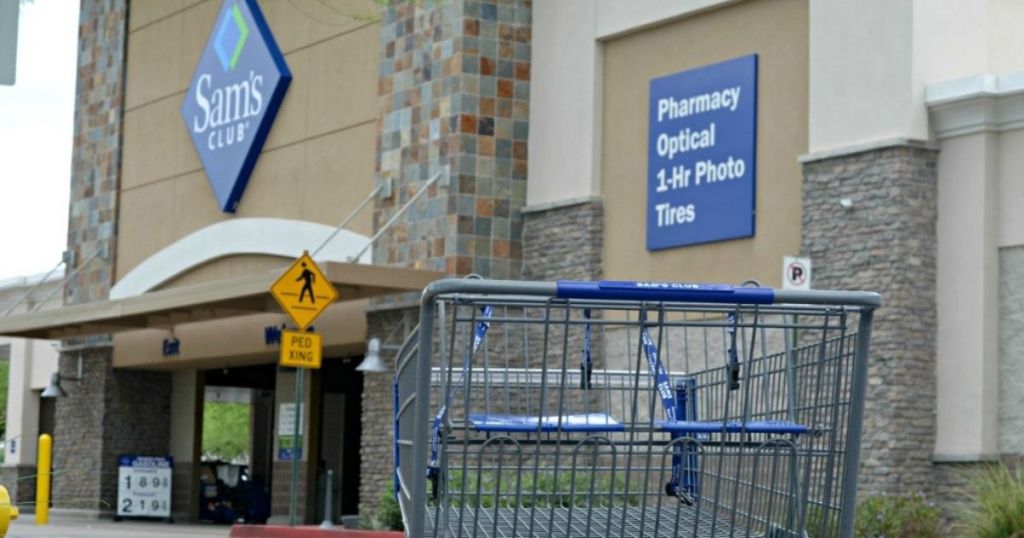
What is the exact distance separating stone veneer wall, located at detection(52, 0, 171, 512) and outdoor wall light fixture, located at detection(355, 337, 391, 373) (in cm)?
982

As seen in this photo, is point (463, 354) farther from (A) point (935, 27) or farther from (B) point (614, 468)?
(A) point (935, 27)

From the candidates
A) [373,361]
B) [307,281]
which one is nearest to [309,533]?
[307,281]

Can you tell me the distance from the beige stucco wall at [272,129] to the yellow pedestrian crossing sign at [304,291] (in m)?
5.64

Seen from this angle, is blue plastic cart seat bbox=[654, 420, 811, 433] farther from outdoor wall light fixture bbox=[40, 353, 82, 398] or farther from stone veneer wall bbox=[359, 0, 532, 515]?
outdoor wall light fixture bbox=[40, 353, 82, 398]

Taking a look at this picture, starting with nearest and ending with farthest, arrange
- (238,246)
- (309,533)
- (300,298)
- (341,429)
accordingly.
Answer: (300,298), (309,533), (238,246), (341,429)

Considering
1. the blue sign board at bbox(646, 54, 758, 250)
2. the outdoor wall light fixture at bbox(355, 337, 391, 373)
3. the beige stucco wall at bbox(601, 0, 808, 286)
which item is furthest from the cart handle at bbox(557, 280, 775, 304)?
the outdoor wall light fixture at bbox(355, 337, 391, 373)

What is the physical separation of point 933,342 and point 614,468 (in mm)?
15571

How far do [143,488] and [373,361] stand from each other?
9711mm

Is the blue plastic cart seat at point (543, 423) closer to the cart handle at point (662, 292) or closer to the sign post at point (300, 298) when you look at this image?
the cart handle at point (662, 292)

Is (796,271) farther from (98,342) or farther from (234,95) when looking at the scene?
(98,342)

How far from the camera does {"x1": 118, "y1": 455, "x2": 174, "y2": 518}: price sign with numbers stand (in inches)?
1340

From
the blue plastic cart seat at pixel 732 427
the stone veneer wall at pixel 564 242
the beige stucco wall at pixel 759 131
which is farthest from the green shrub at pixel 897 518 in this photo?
the blue plastic cart seat at pixel 732 427

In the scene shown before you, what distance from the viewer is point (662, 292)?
18.1ft

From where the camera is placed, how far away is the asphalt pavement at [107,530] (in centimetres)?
2497
